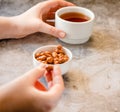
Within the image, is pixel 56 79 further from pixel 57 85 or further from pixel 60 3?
pixel 60 3

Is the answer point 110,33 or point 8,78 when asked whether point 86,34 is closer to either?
point 110,33

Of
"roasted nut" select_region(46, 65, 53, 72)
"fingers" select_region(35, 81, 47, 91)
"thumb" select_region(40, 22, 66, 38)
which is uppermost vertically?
"fingers" select_region(35, 81, 47, 91)

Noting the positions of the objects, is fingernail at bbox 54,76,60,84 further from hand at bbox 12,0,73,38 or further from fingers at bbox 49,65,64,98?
hand at bbox 12,0,73,38

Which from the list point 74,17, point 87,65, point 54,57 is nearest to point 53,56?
point 54,57

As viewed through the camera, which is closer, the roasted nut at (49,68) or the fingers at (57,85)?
the fingers at (57,85)

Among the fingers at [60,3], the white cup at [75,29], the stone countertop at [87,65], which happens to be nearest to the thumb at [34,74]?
the stone countertop at [87,65]

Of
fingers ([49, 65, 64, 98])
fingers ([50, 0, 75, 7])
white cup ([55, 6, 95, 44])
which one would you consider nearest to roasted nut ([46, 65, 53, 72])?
fingers ([49, 65, 64, 98])

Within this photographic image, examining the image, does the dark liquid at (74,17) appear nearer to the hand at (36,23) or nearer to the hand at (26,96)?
the hand at (36,23)
